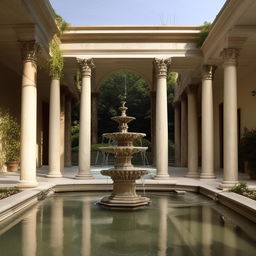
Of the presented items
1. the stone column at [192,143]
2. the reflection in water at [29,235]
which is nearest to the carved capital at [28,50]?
the reflection in water at [29,235]

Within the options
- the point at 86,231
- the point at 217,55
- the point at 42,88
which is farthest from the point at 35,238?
the point at 42,88

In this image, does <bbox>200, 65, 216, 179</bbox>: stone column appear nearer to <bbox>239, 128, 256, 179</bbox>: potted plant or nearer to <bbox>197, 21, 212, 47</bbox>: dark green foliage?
<bbox>239, 128, 256, 179</bbox>: potted plant

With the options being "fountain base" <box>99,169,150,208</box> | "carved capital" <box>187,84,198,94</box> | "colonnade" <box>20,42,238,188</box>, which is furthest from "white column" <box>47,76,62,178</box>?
"carved capital" <box>187,84,198,94</box>

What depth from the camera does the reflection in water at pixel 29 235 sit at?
239 inches

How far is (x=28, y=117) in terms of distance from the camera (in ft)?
42.5

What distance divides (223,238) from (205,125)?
9.76 m

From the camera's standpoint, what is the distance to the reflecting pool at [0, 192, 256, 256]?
611cm

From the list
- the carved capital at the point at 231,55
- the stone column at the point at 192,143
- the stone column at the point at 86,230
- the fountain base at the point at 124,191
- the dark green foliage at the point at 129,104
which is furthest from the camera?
the dark green foliage at the point at 129,104

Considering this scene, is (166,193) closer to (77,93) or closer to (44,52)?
(44,52)

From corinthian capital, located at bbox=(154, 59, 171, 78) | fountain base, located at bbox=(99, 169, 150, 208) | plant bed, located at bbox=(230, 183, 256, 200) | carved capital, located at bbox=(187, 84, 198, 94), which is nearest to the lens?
fountain base, located at bbox=(99, 169, 150, 208)

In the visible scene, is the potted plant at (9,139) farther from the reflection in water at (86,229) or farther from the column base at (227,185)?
the column base at (227,185)

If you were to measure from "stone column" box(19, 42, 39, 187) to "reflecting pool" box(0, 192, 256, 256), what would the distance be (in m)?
2.27

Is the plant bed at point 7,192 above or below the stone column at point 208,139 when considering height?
below

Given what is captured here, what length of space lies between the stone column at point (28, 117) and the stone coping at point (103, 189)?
652mm
